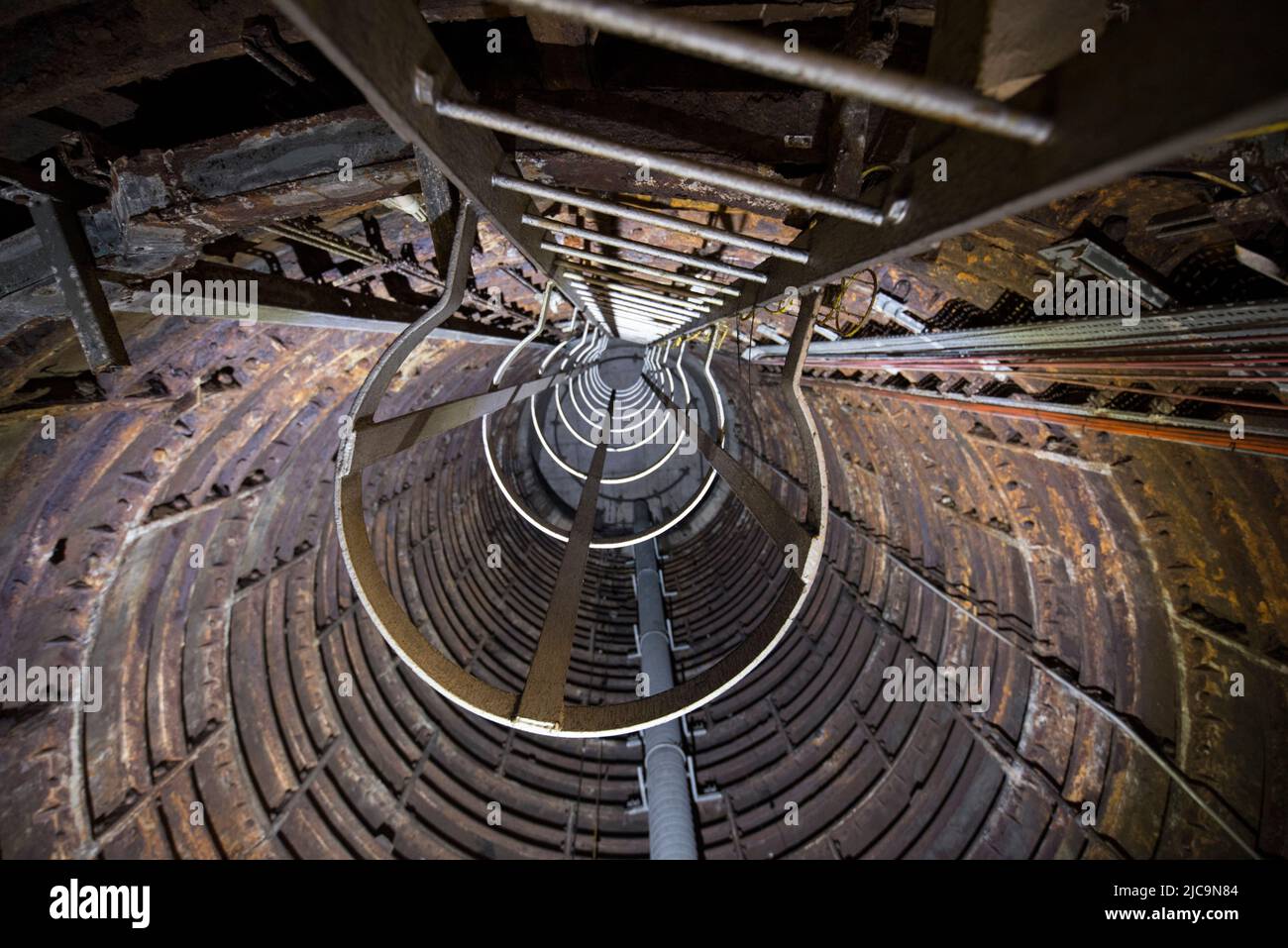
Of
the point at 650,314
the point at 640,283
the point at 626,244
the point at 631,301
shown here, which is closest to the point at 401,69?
the point at 626,244

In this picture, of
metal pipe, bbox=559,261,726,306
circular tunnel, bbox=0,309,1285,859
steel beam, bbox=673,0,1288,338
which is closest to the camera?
steel beam, bbox=673,0,1288,338

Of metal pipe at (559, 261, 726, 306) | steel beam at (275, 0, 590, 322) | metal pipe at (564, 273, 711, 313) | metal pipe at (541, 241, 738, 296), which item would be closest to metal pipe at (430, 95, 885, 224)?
steel beam at (275, 0, 590, 322)

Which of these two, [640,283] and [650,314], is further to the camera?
[650,314]

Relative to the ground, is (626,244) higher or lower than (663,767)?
higher

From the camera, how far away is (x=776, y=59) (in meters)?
0.84

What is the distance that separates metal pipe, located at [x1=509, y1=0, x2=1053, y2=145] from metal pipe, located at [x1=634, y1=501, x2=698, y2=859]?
17.8 feet

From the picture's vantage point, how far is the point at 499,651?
7.41 metres

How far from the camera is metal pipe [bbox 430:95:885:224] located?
1249mm

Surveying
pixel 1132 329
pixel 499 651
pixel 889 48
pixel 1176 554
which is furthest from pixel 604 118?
pixel 499 651

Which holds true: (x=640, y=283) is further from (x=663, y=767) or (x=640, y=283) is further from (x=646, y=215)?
(x=663, y=767)

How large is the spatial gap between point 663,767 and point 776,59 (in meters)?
6.76

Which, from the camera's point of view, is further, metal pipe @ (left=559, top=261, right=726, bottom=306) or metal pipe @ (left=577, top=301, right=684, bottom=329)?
metal pipe @ (left=577, top=301, right=684, bottom=329)

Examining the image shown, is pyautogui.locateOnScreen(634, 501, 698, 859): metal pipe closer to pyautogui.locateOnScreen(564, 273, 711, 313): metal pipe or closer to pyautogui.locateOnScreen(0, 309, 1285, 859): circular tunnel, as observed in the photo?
pyautogui.locateOnScreen(0, 309, 1285, 859): circular tunnel
